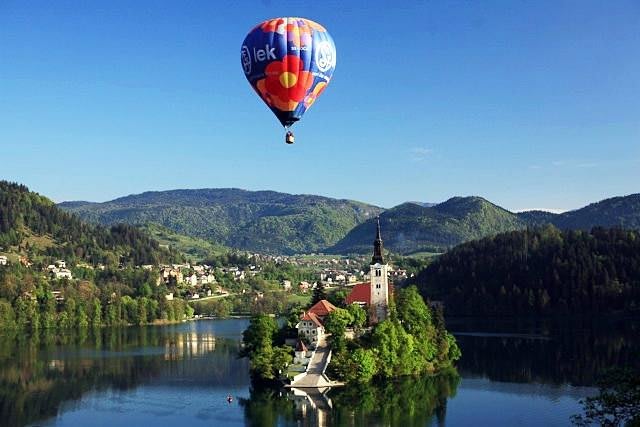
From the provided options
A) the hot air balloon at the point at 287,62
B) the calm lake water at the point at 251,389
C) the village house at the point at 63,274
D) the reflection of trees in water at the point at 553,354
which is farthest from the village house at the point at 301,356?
the village house at the point at 63,274

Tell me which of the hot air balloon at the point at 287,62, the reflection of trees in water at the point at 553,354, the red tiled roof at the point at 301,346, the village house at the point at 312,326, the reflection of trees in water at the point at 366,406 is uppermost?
the hot air balloon at the point at 287,62

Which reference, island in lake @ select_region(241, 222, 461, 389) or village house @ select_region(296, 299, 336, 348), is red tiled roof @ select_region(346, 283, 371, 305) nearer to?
island in lake @ select_region(241, 222, 461, 389)

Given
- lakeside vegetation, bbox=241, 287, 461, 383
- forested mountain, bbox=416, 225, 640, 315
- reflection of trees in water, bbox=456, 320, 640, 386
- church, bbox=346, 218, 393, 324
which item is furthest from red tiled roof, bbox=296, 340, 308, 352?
forested mountain, bbox=416, 225, 640, 315

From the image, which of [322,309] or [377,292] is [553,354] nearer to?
[377,292]

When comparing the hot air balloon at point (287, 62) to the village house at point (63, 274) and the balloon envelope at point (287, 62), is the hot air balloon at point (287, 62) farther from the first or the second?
the village house at point (63, 274)

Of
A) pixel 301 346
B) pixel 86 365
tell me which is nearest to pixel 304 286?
pixel 86 365

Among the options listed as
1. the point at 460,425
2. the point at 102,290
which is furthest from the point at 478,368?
the point at 102,290

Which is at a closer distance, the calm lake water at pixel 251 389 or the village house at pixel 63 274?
the calm lake water at pixel 251 389

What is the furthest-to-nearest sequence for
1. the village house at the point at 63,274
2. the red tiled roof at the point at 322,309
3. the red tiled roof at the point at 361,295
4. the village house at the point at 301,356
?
1. the village house at the point at 63,274
2. the red tiled roof at the point at 361,295
3. the red tiled roof at the point at 322,309
4. the village house at the point at 301,356
